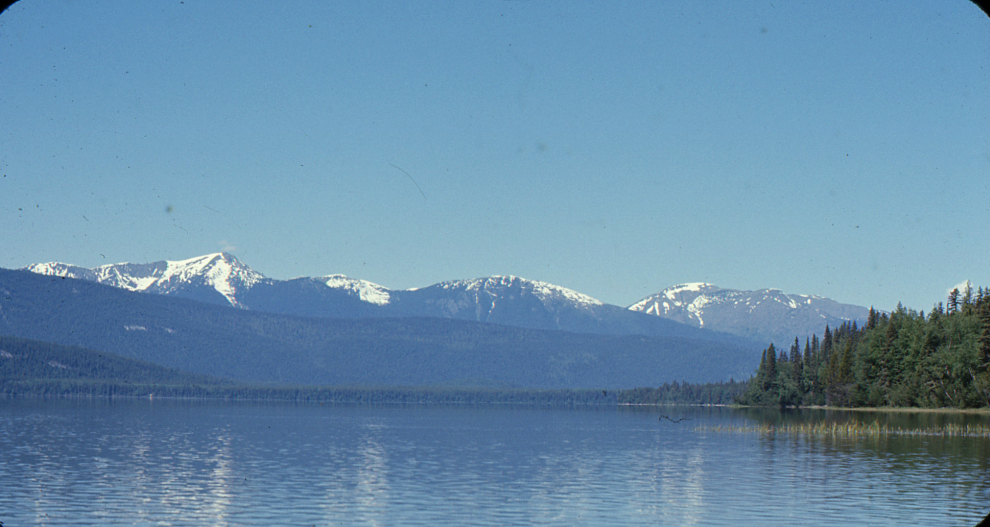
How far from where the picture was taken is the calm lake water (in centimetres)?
5141

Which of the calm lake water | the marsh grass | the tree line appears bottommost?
the calm lake water

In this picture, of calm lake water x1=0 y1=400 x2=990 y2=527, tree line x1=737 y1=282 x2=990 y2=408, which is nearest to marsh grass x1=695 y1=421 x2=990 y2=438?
calm lake water x1=0 y1=400 x2=990 y2=527

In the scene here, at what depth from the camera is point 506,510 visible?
177ft

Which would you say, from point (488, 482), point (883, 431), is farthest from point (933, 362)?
point (488, 482)

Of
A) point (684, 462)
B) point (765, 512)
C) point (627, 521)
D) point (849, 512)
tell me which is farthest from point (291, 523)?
point (684, 462)

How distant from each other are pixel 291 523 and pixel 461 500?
480 inches

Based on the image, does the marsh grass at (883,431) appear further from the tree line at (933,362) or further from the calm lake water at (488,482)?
the tree line at (933,362)

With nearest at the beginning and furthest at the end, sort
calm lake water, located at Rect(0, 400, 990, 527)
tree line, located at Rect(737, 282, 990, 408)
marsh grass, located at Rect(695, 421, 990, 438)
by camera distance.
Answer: calm lake water, located at Rect(0, 400, 990, 527), marsh grass, located at Rect(695, 421, 990, 438), tree line, located at Rect(737, 282, 990, 408)

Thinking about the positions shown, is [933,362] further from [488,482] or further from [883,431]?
[488,482]

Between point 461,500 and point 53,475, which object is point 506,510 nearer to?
point 461,500

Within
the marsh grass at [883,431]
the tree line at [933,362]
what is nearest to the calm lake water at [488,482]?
the marsh grass at [883,431]

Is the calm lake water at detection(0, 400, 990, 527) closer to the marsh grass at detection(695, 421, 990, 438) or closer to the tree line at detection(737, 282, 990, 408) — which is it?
the marsh grass at detection(695, 421, 990, 438)

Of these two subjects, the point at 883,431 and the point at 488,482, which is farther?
the point at 883,431

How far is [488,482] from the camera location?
67.9 meters
